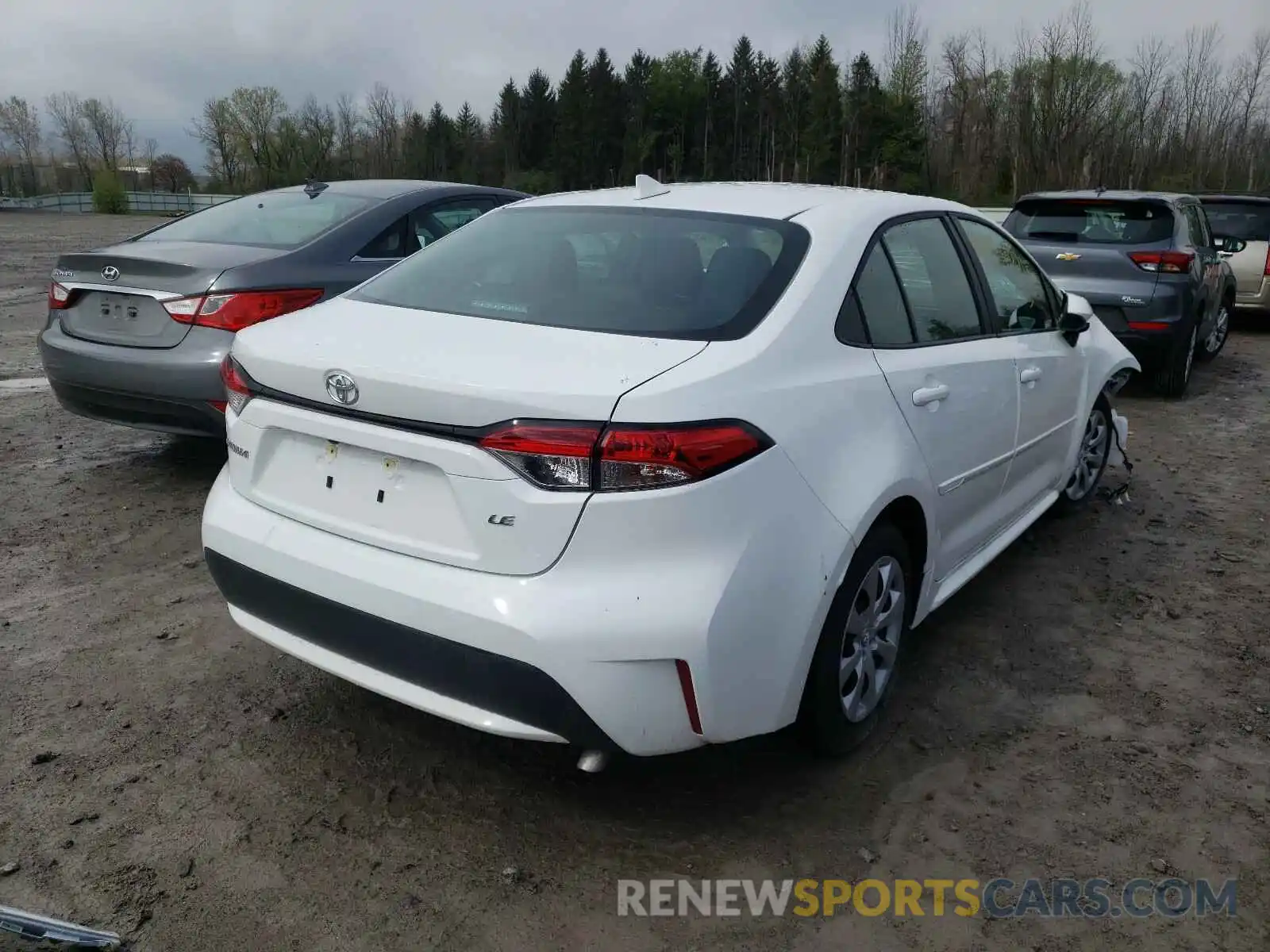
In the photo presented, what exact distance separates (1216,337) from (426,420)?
10.4 m

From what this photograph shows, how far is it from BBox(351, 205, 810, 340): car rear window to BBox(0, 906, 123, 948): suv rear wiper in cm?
175

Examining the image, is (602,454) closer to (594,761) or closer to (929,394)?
(594,761)

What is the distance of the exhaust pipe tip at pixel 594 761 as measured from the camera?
8.06 ft

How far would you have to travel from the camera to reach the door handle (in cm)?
311

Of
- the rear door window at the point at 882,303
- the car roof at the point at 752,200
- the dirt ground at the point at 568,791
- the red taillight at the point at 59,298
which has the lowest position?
the dirt ground at the point at 568,791

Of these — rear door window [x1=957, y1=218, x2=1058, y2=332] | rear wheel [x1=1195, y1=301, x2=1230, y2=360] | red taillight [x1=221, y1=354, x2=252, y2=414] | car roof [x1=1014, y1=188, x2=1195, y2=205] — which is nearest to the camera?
red taillight [x1=221, y1=354, x2=252, y2=414]

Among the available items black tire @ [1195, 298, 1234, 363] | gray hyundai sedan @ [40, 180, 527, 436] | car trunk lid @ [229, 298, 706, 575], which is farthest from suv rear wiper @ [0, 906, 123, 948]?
black tire @ [1195, 298, 1234, 363]

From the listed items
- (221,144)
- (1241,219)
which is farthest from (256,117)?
(1241,219)

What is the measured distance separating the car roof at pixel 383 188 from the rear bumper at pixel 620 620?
152 inches

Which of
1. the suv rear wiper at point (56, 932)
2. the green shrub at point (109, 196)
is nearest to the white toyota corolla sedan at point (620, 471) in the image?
the suv rear wiper at point (56, 932)

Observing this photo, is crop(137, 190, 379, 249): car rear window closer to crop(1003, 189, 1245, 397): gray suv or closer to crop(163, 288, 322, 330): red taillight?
crop(163, 288, 322, 330): red taillight

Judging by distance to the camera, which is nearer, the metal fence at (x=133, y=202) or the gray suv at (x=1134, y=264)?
the gray suv at (x=1134, y=264)

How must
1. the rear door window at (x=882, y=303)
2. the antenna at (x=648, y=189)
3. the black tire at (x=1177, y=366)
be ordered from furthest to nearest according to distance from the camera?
the black tire at (x=1177, y=366), the antenna at (x=648, y=189), the rear door window at (x=882, y=303)

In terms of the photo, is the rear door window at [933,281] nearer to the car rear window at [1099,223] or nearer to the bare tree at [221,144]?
the car rear window at [1099,223]
